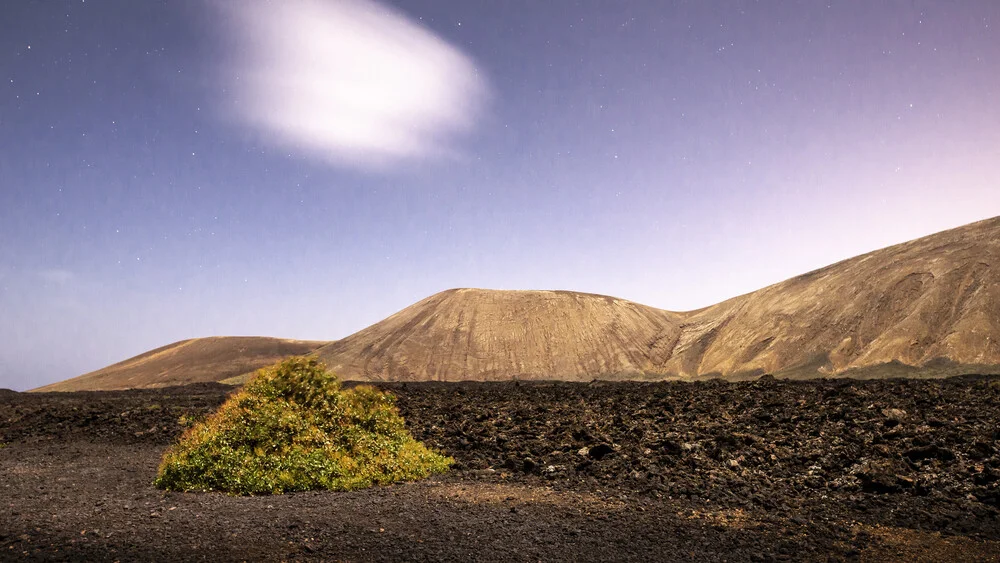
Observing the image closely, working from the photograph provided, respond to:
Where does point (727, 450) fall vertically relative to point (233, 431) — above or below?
below

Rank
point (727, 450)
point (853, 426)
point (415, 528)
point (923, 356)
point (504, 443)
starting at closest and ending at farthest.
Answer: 1. point (415, 528)
2. point (727, 450)
3. point (853, 426)
4. point (504, 443)
5. point (923, 356)

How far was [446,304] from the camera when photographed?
251 feet

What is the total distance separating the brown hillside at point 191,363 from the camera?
231ft

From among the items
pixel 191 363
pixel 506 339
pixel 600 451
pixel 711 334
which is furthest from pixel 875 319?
pixel 191 363

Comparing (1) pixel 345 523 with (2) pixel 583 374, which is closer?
(1) pixel 345 523

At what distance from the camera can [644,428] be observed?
15.3 m

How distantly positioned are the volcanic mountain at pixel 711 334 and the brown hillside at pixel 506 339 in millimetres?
204

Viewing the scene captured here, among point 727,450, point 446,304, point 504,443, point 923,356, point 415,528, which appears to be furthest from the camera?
point 446,304

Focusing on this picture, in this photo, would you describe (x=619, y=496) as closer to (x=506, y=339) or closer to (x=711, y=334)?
(x=711, y=334)

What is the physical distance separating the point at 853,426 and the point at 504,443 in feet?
28.2

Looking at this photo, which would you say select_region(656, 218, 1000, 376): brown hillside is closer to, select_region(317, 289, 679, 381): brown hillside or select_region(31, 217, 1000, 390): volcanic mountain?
select_region(31, 217, 1000, 390): volcanic mountain

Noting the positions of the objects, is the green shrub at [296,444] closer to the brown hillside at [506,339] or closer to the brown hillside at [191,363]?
the brown hillside at [506,339]

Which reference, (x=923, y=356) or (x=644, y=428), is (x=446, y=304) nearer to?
(x=923, y=356)

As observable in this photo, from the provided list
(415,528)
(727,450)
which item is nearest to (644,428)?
(727,450)
